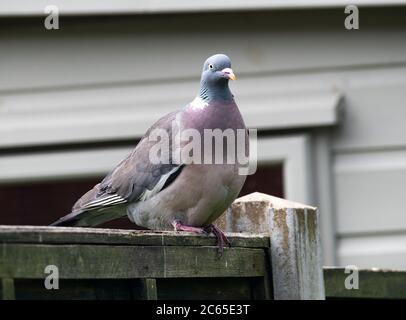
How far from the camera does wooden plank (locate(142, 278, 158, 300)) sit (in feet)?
8.39

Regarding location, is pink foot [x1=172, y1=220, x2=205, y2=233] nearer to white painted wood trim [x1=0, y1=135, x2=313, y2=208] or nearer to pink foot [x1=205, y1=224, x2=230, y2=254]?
pink foot [x1=205, y1=224, x2=230, y2=254]

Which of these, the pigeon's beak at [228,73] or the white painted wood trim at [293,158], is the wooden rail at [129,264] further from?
the white painted wood trim at [293,158]

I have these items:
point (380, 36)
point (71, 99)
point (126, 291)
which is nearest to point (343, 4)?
point (380, 36)

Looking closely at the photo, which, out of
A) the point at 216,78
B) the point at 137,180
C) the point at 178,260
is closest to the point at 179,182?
the point at 137,180

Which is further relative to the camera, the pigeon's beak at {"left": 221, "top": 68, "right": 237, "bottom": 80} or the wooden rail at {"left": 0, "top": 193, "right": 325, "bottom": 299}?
the pigeon's beak at {"left": 221, "top": 68, "right": 237, "bottom": 80}

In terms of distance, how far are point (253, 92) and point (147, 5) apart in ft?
2.47

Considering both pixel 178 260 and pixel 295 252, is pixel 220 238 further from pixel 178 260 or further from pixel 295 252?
pixel 178 260

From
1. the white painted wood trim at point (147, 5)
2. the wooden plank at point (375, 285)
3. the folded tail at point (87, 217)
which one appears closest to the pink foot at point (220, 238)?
the wooden plank at point (375, 285)

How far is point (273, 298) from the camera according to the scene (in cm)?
306

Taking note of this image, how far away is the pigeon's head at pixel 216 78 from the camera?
4.10 m

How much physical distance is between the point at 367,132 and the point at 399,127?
0.58ft

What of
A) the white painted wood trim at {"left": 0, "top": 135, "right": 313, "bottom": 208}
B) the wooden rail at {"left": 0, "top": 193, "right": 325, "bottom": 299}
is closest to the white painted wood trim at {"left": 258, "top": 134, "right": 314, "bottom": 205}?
the white painted wood trim at {"left": 0, "top": 135, "right": 313, "bottom": 208}

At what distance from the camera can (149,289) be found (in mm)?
2572

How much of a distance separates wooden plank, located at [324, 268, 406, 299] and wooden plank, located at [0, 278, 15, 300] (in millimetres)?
1591
